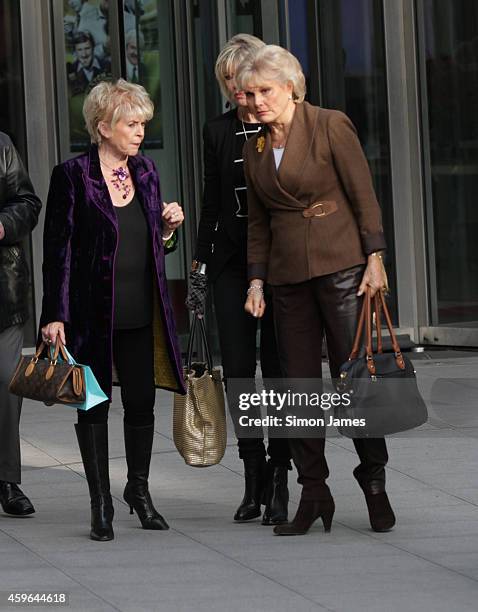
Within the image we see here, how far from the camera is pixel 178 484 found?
689cm

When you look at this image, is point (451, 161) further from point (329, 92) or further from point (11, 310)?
point (11, 310)

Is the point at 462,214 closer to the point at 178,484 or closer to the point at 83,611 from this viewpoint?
the point at 178,484

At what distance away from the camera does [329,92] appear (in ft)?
38.3

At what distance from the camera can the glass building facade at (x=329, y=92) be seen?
11.3 meters

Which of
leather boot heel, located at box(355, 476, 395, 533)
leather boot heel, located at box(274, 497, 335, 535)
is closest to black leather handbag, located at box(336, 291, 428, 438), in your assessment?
leather boot heel, located at box(355, 476, 395, 533)

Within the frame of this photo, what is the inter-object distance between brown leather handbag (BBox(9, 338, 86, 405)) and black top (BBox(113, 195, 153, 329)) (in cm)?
29

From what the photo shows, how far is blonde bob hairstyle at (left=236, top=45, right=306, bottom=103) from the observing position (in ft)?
18.4

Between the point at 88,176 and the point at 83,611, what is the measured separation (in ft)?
6.13

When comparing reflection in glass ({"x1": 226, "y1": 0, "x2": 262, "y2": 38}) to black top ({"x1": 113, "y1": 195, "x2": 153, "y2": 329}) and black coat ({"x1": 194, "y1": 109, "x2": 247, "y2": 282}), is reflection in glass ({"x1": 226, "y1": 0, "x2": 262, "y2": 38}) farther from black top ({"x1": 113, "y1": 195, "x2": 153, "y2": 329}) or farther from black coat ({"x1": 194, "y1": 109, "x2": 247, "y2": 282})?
black top ({"x1": 113, "y1": 195, "x2": 153, "y2": 329})

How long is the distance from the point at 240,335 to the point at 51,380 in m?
0.85

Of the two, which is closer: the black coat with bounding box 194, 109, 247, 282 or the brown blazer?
the brown blazer

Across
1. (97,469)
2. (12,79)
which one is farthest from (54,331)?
(12,79)

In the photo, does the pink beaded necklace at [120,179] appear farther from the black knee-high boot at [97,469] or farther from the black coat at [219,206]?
the black knee-high boot at [97,469]

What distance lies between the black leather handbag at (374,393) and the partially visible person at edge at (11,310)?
1.57m
